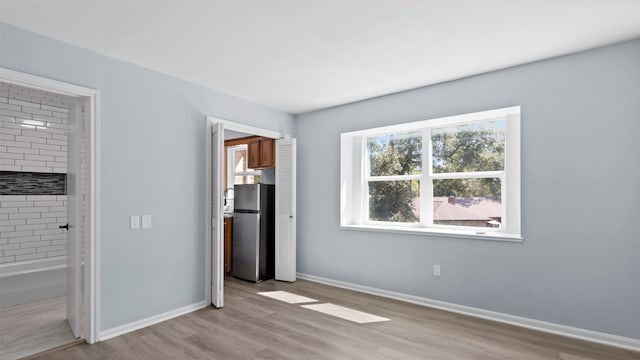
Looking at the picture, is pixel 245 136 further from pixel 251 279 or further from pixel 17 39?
pixel 17 39

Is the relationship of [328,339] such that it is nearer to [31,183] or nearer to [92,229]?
[92,229]

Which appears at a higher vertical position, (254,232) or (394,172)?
(394,172)

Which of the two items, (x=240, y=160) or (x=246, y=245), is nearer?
(x=246, y=245)

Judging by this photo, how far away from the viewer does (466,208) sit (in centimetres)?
384

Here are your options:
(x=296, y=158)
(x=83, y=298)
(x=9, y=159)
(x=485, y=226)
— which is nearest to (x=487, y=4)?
(x=485, y=226)

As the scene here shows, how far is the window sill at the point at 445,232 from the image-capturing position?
3.31 metres

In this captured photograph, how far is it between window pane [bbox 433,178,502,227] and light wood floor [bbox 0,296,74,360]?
3924mm

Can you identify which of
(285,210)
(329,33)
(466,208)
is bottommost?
(285,210)

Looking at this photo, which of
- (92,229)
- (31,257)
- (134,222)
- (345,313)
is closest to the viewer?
(92,229)

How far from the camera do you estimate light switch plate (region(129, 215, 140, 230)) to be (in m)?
3.14

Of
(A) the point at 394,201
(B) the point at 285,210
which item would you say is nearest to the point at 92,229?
(B) the point at 285,210

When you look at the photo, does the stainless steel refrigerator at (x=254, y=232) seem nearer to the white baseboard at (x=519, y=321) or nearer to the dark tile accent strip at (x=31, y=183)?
the white baseboard at (x=519, y=321)

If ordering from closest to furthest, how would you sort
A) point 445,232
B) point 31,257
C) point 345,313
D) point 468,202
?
point 345,313 < point 445,232 < point 468,202 < point 31,257

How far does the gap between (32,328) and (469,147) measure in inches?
188
